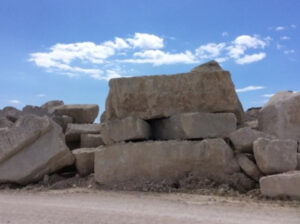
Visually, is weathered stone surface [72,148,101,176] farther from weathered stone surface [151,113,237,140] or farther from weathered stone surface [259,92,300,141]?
weathered stone surface [259,92,300,141]

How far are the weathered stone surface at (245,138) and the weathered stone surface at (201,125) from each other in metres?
0.28

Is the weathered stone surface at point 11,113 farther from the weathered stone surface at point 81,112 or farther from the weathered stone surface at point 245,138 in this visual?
the weathered stone surface at point 245,138

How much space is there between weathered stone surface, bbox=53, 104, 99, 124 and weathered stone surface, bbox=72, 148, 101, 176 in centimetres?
281

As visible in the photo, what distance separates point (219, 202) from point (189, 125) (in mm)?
1900

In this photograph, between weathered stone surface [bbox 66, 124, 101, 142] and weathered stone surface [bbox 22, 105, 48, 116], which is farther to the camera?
weathered stone surface [bbox 22, 105, 48, 116]

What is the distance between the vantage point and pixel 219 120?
685 cm

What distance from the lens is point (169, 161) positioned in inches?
255

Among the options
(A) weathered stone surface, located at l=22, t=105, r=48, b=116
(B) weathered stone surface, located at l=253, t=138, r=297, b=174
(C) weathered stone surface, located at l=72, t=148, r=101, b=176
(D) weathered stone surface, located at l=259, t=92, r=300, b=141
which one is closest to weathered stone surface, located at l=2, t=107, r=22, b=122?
(A) weathered stone surface, located at l=22, t=105, r=48, b=116

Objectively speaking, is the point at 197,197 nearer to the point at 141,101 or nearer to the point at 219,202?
the point at 219,202

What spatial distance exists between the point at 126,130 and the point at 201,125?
148 cm

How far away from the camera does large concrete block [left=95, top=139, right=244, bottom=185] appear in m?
6.36

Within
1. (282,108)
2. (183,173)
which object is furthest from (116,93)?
(282,108)

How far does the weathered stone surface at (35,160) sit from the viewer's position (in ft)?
24.0

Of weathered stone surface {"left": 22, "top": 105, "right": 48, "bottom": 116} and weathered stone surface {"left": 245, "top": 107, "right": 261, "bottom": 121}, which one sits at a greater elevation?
weathered stone surface {"left": 22, "top": 105, "right": 48, "bottom": 116}
